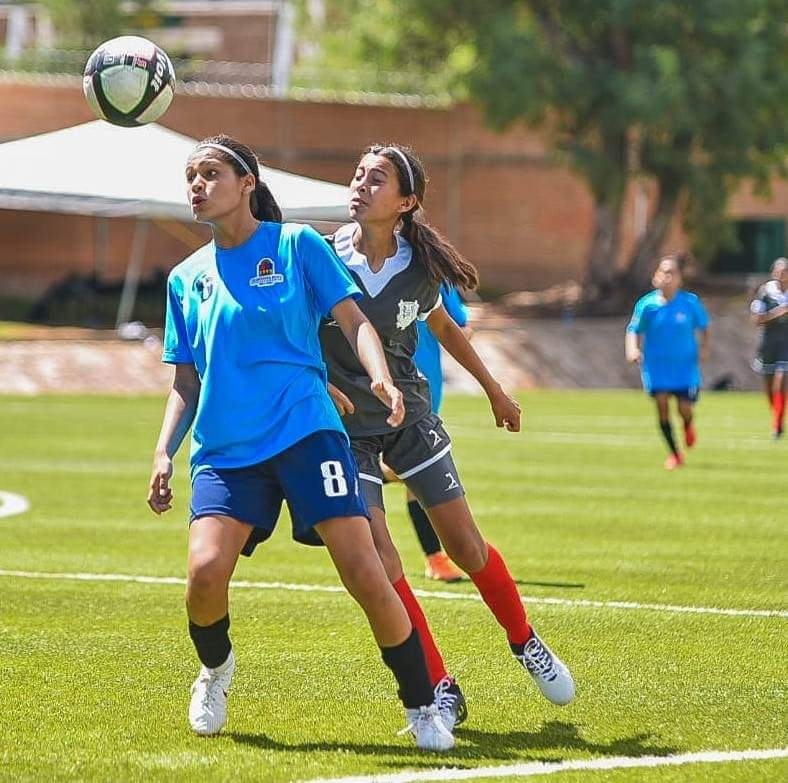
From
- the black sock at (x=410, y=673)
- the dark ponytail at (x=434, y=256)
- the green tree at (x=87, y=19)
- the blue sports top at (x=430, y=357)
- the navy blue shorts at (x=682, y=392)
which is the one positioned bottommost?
the green tree at (x=87, y=19)

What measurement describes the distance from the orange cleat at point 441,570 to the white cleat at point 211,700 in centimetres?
423

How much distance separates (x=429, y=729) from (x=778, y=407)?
56.8 ft

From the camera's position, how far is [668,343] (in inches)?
736

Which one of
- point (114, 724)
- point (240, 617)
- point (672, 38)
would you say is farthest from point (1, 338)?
point (114, 724)

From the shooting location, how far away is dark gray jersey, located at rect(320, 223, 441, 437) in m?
6.62

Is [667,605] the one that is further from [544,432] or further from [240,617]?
[544,432]

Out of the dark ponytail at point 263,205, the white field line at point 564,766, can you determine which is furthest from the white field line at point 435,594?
the dark ponytail at point 263,205

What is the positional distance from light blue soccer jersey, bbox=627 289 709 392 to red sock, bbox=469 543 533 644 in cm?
1194

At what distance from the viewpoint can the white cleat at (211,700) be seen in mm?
6105

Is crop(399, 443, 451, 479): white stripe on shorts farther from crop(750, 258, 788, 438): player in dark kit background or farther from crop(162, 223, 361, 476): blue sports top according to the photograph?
crop(750, 258, 788, 438): player in dark kit background

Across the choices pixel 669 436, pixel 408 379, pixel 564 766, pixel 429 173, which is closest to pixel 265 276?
pixel 408 379

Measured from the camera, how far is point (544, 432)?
78.1 ft

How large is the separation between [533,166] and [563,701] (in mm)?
42175

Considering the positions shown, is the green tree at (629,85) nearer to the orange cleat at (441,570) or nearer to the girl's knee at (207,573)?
the orange cleat at (441,570)
